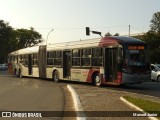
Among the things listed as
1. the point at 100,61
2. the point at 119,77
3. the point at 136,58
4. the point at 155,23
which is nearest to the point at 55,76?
the point at 100,61

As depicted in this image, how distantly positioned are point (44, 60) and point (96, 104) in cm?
1941

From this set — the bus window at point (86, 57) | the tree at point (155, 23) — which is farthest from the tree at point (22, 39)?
the bus window at point (86, 57)

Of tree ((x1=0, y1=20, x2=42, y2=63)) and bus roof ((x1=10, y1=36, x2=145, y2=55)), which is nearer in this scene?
bus roof ((x1=10, y1=36, x2=145, y2=55))

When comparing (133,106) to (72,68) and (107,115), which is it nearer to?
(107,115)

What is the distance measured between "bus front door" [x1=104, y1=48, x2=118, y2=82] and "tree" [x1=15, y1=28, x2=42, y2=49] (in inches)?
3879

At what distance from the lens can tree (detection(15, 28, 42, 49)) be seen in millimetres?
122562

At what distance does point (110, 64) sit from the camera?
23422 millimetres

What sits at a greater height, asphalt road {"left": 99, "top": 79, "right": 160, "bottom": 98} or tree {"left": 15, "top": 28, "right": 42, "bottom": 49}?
tree {"left": 15, "top": 28, "right": 42, "bottom": 49}

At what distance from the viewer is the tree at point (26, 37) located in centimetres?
12256

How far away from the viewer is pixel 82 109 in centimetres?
1250

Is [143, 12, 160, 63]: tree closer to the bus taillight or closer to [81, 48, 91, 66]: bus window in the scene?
[81, 48, 91, 66]: bus window

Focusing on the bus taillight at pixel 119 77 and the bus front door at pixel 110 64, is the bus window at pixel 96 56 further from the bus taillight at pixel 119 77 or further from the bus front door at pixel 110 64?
the bus taillight at pixel 119 77

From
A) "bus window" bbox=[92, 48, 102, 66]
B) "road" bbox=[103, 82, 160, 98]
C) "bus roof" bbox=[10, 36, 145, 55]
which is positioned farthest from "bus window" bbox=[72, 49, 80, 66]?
"road" bbox=[103, 82, 160, 98]

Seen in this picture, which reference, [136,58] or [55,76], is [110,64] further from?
[55,76]
